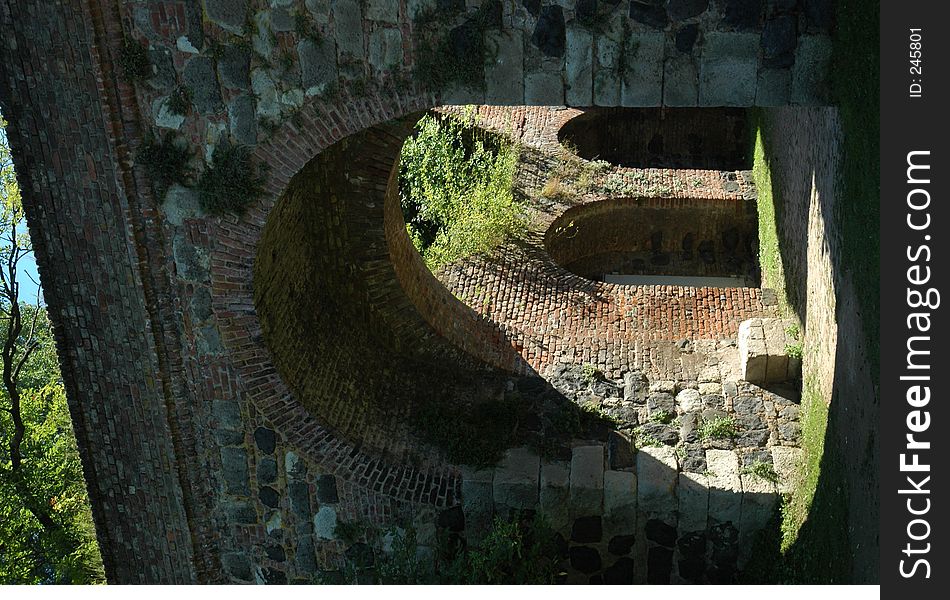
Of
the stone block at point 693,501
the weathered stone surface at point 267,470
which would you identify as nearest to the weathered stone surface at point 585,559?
the stone block at point 693,501

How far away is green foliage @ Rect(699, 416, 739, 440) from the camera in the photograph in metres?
8.55

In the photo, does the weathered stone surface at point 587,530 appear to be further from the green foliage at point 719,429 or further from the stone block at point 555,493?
the green foliage at point 719,429

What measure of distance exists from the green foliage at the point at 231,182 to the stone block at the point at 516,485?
9.36 ft

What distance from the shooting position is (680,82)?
6.21 meters

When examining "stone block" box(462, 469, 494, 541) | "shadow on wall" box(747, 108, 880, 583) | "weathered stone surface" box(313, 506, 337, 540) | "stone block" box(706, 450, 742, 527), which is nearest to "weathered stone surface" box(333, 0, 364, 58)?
"shadow on wall" box(747, 108, 880, 583)

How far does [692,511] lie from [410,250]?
3.85 meters


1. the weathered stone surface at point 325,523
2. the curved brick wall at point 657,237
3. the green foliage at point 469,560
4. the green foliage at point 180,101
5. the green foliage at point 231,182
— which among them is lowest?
the green foliage at point 469,560

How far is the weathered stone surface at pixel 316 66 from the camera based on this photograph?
6.31 metres

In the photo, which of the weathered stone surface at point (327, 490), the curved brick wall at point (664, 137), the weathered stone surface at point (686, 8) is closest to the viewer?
the weathered stone surface at point (686, 8)

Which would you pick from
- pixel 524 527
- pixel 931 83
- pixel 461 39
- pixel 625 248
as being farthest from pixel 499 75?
pixel 625 248

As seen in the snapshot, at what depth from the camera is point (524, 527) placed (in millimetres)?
7992

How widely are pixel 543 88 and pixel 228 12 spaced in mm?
1988

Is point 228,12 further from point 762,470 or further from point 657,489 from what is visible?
point 762,470

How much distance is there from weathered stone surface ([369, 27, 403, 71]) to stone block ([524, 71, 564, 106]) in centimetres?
80
